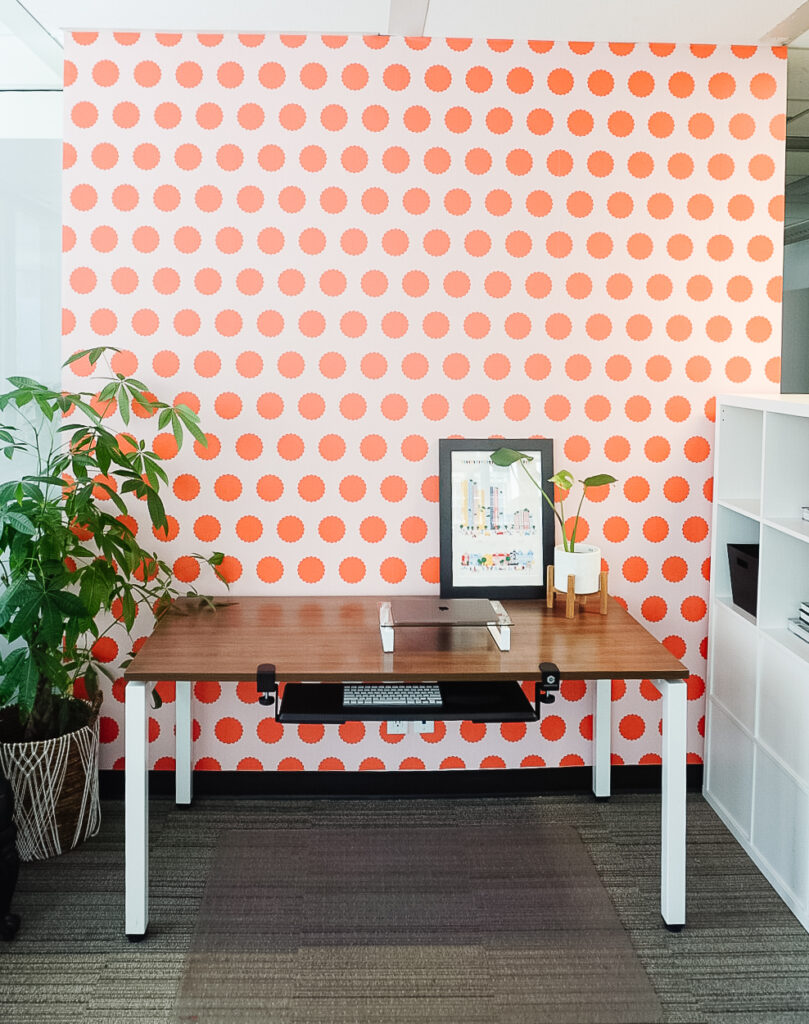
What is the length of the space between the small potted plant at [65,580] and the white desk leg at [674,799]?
4.76 feet

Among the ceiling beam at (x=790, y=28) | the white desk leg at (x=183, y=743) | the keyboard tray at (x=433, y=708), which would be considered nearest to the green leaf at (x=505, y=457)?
the keyboard tray at (x=433, y=708)

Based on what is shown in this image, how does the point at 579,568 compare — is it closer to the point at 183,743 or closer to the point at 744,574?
the point at 744,574

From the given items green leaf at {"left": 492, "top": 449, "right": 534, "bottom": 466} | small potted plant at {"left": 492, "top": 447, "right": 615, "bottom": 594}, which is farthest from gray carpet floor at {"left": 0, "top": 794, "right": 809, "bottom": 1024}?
green leaf at {"left": 492, "top": 449, "right": 534, "bottom": 466}

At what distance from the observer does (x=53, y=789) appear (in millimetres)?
2836

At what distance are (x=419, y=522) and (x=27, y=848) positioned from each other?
1542 millimetres

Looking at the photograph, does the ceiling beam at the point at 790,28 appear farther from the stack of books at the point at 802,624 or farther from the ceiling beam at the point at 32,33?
the ceiling beam at the point at 32,33

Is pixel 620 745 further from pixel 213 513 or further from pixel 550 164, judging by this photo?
pixel 550 164

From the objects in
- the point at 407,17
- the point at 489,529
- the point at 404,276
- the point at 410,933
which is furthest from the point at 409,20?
the point at 410,933

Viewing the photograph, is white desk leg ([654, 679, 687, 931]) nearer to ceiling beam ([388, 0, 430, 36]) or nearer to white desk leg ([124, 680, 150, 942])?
white desk leg ([124, 680, 150, 942])

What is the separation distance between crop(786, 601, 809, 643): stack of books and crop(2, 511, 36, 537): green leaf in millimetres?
2104

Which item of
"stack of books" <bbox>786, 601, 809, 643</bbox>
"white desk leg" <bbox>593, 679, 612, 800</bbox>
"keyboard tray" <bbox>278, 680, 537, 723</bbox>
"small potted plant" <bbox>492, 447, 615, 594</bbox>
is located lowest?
"white desk leg" <bbox>593, 679, 612, 800</bbox>

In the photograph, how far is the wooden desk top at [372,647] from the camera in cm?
239

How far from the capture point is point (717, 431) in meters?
3.13

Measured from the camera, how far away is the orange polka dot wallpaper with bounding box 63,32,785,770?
9.87 feet
